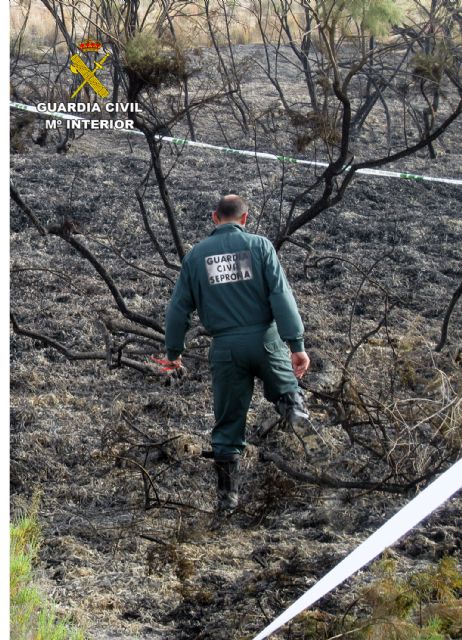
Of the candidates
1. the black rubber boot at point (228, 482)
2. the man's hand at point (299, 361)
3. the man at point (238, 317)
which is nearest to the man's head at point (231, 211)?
the man at point (238, 317)

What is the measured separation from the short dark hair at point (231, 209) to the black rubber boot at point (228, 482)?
1.06 m

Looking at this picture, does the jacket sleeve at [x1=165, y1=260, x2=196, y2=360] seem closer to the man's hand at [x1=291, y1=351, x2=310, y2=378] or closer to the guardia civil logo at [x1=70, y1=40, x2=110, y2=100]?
the man's hand at [x1=291, y1=351, x2=310, y2=378]

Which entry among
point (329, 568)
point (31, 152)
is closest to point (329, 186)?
point (329, 568)

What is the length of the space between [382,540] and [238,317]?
1.42 metres

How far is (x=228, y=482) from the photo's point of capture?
180 inches

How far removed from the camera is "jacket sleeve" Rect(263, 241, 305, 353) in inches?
172

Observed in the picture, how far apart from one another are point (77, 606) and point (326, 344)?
3.06 meters

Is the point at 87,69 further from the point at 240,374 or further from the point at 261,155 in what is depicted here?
the point at 240,374

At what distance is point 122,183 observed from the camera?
997cm

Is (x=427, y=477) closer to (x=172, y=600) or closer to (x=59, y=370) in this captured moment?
(x=172, y=600)

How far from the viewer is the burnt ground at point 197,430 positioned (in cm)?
386

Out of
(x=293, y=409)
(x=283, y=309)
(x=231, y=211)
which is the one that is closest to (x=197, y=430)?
(x=293, y=409)

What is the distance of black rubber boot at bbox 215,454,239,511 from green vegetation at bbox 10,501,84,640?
82cm

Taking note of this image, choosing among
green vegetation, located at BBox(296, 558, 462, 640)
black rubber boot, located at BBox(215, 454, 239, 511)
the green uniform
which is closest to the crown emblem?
the green uniform
